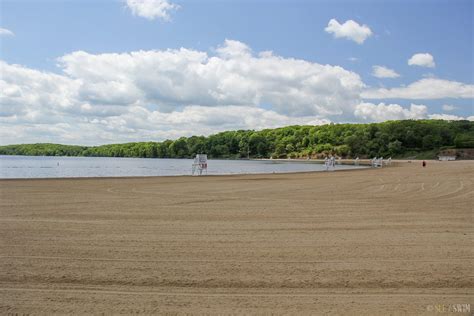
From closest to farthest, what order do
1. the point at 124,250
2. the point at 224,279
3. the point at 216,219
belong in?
the point at 224,279 → the point at 124,250 → the point at 216,219

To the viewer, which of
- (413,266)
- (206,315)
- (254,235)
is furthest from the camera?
(254,235)

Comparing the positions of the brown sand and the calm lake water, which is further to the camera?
the calm lake water

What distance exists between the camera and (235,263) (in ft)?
25.0

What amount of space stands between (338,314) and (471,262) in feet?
11.8

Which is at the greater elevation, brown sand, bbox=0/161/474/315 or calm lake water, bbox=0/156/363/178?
brown sand, bbox=0/161/474/315

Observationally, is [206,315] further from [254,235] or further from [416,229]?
[416,229]

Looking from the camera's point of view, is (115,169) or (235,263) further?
(115,169)

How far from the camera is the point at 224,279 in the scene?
22.0 ft

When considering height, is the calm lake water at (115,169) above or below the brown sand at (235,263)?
below

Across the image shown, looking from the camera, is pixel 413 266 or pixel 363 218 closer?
pixel 413 266

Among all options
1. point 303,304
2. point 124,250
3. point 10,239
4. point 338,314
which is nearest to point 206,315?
point 303,304

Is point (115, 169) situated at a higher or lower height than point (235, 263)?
lower

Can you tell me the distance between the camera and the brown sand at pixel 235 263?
5.78m

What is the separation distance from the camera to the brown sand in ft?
19.0
